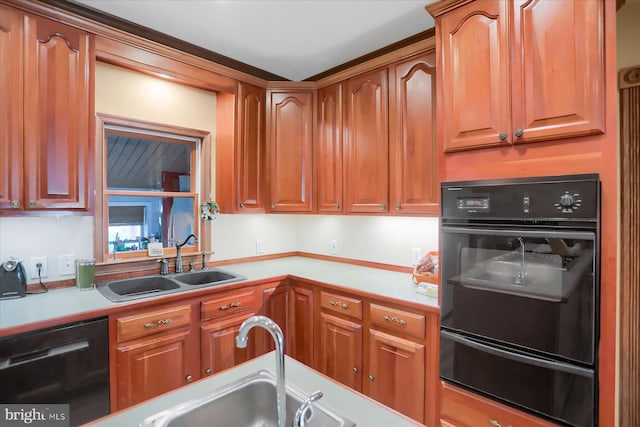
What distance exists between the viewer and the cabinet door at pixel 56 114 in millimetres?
1781

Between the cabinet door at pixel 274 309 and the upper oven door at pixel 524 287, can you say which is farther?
the cabinet door at pixel 274 309

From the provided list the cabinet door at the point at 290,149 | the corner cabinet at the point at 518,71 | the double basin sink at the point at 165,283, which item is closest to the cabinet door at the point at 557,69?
the corner cabinet at the point at 518,71

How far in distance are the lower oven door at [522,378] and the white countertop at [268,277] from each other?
0.28 metres

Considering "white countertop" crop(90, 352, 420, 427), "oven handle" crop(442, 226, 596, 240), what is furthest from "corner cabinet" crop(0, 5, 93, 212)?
"oven handle" crop(442, 226, 596, 240)

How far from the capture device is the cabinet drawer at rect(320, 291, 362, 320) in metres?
2.20

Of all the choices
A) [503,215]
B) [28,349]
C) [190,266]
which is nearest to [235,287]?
[190,266]

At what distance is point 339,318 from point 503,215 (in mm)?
1278

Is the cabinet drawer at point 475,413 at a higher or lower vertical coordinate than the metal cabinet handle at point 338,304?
lower

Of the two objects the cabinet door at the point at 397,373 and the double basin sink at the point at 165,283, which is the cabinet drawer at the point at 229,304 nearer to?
the double basin sink at the point at 165,283

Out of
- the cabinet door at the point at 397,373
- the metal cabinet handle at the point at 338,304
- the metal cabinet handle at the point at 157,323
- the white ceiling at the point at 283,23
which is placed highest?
the white ceiling at the point at 283,23

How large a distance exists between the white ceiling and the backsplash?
52.2 inches

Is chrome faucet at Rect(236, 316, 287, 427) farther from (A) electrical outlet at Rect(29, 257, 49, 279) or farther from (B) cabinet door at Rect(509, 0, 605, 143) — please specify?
(A) electrical outlet at Rect(29, 257, 49, 279)

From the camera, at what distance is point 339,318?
2322 millimetres

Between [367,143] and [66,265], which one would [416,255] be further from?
[66,265]
